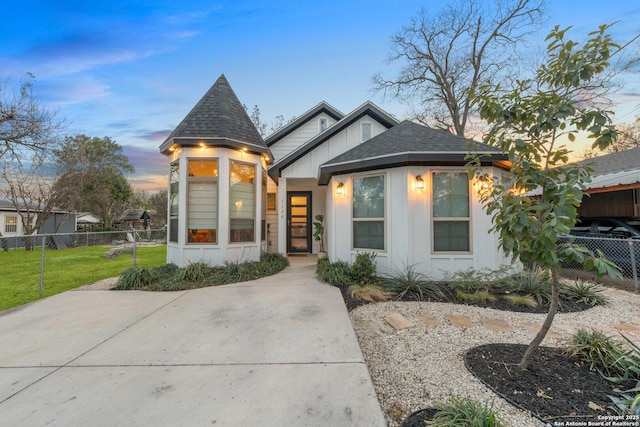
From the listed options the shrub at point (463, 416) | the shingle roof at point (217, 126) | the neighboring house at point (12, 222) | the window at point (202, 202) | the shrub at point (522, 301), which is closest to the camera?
the shrub at point (463, 416)

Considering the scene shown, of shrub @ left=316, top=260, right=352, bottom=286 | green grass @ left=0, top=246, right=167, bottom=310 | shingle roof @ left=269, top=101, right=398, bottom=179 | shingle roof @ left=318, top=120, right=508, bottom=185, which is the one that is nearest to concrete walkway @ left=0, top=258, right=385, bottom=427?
shrub @ left=316, top=260, right=352, bottom=286

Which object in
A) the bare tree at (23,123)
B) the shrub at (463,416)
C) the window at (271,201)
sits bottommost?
the shrub at (463,416)

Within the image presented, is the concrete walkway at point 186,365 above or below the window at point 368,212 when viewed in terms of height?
below

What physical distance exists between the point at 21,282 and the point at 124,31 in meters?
7.94

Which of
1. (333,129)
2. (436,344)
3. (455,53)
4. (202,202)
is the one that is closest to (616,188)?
(333,129)

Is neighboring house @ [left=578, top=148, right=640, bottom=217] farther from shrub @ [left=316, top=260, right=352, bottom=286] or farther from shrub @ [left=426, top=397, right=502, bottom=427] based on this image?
shrub @ [left=426, top=397, right=502, bottom=427]

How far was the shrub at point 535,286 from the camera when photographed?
4727 mm

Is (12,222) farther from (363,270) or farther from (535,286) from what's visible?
(535,286)

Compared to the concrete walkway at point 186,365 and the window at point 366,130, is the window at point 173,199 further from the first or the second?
the window at point 366,130

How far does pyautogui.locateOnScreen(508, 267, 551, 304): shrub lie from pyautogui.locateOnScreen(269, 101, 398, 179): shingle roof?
6142 mm

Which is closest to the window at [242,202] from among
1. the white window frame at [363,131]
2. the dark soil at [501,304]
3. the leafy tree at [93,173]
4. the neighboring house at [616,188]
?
the dark soil at [501,304]

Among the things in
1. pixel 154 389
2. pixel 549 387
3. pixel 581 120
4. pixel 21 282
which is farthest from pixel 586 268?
pixel 21 282

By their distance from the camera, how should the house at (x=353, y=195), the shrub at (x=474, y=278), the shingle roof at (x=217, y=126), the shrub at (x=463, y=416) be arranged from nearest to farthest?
the shrub at (x=463, y=416) < the shrub at (x=474, y=278) < the house at (x=353, y=195) < the shingle roof at (x=217, y=126)

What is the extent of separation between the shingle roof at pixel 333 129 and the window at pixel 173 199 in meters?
2.71
